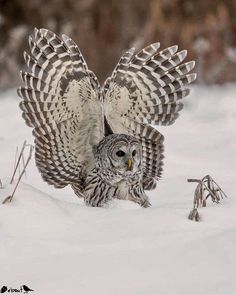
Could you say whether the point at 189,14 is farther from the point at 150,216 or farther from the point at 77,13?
the point at 150,216

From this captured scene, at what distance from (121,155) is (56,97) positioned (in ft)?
1.64

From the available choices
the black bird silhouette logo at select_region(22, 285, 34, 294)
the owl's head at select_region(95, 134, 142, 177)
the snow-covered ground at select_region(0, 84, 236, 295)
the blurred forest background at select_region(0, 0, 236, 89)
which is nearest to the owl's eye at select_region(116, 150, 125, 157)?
the owl's head at select_region(95, 134, 142, 177)

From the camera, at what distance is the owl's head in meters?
5.35

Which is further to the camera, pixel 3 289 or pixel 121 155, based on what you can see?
pixel 121 155

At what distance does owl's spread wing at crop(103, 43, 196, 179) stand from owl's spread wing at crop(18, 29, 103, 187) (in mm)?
163

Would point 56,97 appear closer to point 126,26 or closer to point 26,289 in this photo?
point 26,289

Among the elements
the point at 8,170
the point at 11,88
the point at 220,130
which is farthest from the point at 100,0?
the point at 8,170

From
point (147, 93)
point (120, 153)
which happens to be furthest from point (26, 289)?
point (147, 93)

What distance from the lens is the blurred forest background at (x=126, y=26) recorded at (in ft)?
38.0

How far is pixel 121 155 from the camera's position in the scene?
5.42m

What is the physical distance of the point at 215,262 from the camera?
3.49 meters

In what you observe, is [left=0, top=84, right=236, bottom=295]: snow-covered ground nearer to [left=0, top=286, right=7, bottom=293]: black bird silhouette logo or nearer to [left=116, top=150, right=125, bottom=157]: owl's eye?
[left=0, top=286, right=7, bottom=293]: black bird silhouette logo

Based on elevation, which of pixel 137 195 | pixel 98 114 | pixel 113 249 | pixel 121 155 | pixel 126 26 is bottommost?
pixel 113 249

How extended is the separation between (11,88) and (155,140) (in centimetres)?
521
